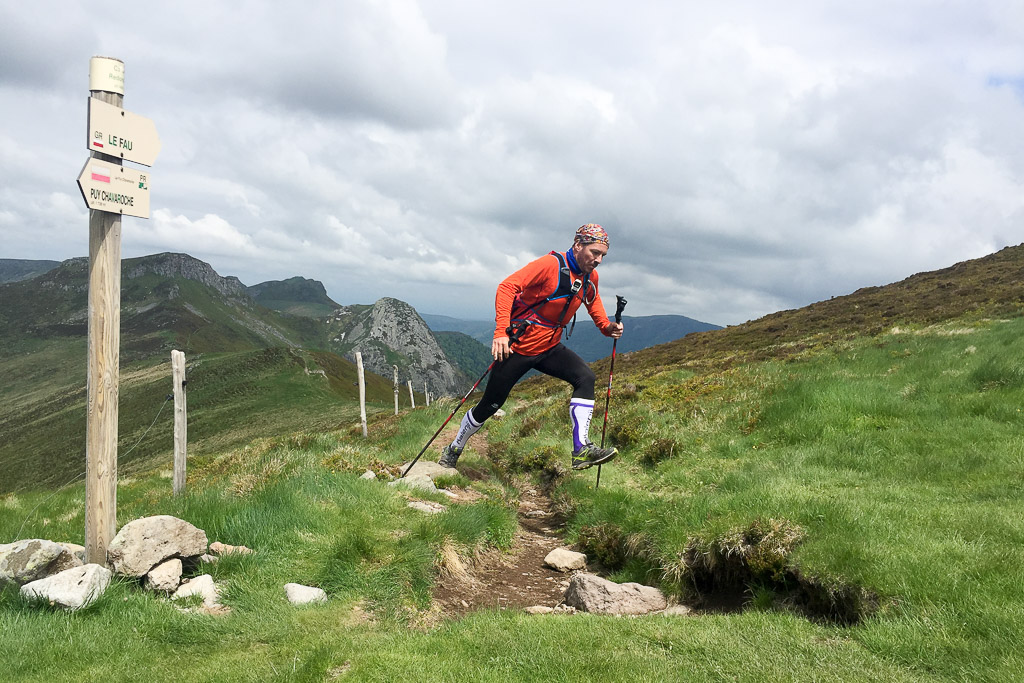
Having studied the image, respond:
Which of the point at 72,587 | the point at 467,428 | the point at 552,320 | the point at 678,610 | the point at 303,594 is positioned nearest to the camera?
the point at 72,587

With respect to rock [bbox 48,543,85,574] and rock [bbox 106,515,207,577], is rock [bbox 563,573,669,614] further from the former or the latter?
rock [bbox 48,543,85,574]

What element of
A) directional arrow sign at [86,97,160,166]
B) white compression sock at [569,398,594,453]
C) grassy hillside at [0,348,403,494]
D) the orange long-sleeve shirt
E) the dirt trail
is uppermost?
directional arrow sign at [86,97,160,166]

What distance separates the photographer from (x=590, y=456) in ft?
31.0

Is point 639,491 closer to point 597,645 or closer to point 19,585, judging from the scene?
point 597,645

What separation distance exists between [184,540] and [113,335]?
7.72 feet

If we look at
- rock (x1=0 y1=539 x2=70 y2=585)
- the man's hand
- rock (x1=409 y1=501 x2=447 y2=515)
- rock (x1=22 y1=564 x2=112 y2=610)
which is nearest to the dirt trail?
rock (x1=409 y1=501 x2=447 y2=515)

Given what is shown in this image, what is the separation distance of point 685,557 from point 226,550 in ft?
17.5

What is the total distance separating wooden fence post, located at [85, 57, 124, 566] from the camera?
6043mm

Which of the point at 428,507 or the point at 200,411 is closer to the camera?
the point at 428,507

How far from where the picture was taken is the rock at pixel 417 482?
9.79 m

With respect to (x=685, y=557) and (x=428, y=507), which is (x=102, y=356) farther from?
(x=685, y=557)

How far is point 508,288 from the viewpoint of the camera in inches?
356

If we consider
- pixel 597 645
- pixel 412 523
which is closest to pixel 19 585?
pixel 412 523

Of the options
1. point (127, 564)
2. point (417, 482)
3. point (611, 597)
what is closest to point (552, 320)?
point (417, 482)
